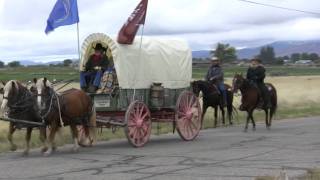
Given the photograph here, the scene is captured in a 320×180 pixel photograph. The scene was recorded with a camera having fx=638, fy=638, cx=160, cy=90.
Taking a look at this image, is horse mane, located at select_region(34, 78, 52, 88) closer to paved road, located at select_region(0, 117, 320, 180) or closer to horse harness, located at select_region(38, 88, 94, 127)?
horse harness, located at select_region(38, 88, 94, 127)

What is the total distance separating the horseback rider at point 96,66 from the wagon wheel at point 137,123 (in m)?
1.36

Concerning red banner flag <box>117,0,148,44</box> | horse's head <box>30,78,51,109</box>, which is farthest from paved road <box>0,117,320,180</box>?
red banner flag <box>117,0,148,44</box>

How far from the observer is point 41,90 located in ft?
48.8

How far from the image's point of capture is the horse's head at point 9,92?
14.3 metres

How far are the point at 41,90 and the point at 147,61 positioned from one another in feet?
12.5

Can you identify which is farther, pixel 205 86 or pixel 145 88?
pixel 205 86

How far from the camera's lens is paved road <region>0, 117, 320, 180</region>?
1140cm

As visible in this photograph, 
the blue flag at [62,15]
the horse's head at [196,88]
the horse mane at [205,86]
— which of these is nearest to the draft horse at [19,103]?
the blue flag at [62,15]

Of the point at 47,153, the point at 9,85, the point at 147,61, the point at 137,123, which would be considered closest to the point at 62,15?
the point at 147,61

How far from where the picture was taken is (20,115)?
14781mm

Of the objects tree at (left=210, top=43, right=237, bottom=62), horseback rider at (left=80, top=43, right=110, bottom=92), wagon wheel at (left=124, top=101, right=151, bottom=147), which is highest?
tree at (left=210, top=43, right=237, bottom=62)

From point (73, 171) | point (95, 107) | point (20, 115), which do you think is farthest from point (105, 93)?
point (73, 171)

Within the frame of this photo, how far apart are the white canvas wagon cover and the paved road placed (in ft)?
5.76

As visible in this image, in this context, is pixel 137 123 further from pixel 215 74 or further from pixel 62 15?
pixel 215 74
